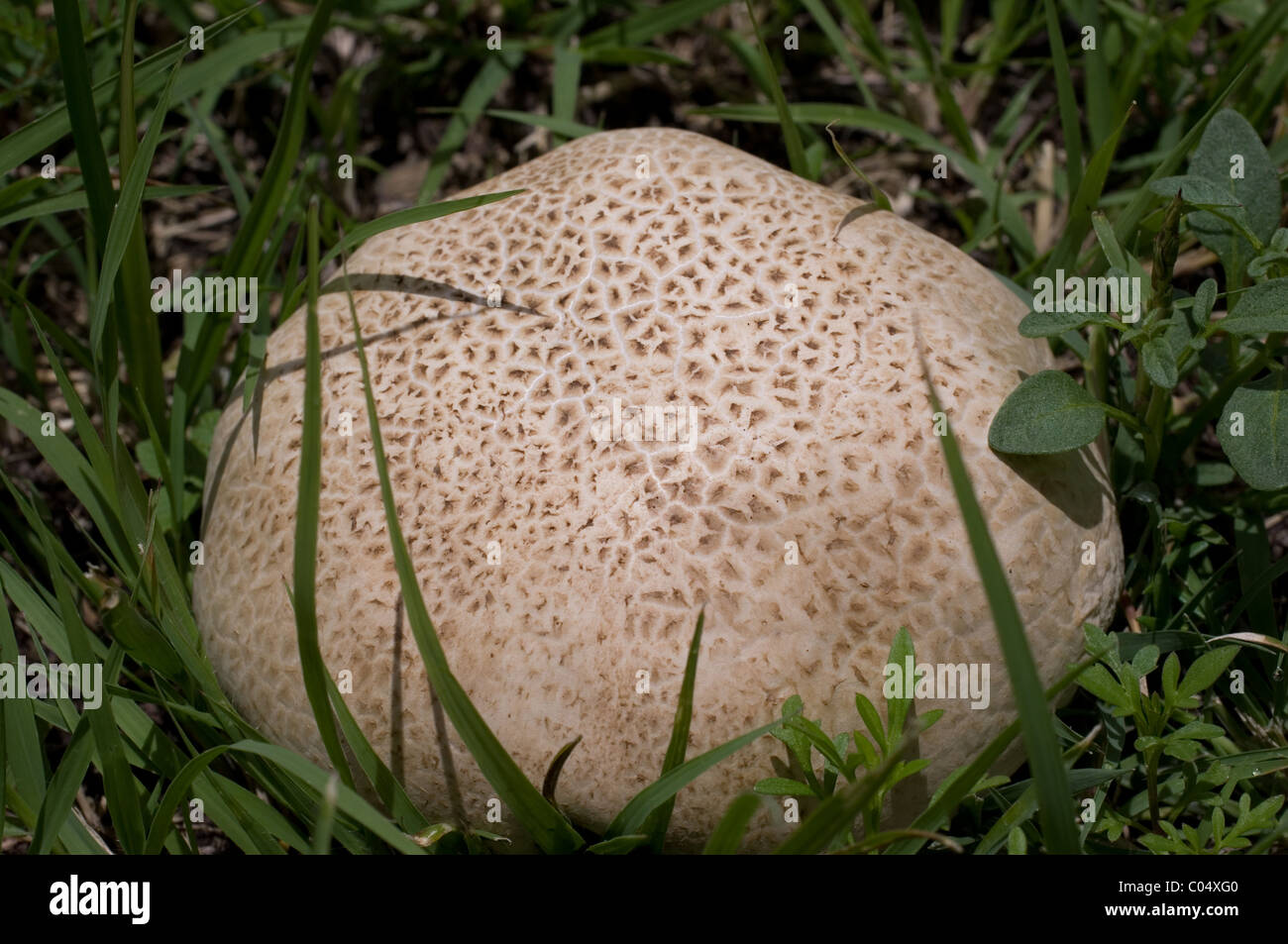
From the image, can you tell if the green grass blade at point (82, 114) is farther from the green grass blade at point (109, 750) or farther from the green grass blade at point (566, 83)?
the green grass blade at point (566, 83)

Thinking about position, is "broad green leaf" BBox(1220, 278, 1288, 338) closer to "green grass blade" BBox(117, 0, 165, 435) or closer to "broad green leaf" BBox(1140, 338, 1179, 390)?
"broad green leaf" BBox(1140, 338, 1179, 390)

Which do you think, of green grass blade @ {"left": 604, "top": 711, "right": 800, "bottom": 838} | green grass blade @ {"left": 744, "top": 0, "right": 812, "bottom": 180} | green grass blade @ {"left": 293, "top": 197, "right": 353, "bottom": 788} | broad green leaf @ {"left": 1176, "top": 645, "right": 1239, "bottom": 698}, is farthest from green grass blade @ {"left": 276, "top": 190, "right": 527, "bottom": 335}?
broad green leaf @ {"left": 1176, "top": 645, "right": 1239, "bottom": 698}

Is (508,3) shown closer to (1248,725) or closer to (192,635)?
(192,635)

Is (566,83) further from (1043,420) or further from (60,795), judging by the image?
(60,795)

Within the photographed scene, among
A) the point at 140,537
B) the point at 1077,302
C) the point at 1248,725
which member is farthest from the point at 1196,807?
the point at 140,537

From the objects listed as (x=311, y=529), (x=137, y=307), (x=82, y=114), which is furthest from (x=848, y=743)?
(x=82, y=114)

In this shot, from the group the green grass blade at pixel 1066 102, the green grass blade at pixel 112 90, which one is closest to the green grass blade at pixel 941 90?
the green grass blade at pixel 1066 102
